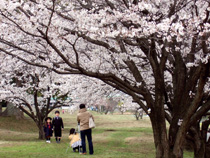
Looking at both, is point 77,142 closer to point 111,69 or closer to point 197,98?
point 111,69

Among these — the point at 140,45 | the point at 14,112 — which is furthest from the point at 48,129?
the point at 14,112

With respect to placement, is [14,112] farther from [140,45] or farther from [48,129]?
[140,45]

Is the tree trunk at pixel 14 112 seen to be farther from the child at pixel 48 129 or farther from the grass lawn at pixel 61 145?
the child at pixel 48 129

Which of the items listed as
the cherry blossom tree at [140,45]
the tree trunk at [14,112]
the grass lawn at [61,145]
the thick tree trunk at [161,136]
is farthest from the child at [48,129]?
the tree trunk at [14,112]

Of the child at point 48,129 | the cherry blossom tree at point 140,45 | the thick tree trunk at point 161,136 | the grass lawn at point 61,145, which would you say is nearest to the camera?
the cherry blossom tree at point 140,45

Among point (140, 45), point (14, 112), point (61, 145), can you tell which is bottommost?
point (61, 145)

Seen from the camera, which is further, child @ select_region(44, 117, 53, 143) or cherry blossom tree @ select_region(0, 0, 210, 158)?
child @ select_region(44, 117, 53, 143)

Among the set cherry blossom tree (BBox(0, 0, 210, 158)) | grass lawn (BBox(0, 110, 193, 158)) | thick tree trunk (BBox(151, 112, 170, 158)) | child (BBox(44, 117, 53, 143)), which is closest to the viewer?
cherry blossom tree (BBox(0, 0, 210, 158))

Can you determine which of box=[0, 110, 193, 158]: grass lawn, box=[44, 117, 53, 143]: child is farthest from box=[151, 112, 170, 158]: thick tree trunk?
box=[44, 117, 53, 143]: child

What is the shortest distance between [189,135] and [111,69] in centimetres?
353

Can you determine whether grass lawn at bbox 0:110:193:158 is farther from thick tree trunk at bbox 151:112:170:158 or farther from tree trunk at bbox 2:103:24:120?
thick tree trunk at bbox 151:112:170:158

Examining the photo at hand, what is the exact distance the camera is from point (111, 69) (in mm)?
11219

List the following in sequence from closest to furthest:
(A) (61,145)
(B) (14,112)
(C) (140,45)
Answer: (C) (140,45) < (A) (61,145) < (B) (14,112)

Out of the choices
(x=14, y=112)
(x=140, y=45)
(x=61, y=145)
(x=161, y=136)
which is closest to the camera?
(x=161, y=136)
